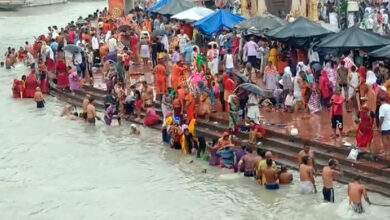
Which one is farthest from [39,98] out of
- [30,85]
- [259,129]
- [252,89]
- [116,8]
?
[116,8]

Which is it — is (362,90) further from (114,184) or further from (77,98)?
(77,98)

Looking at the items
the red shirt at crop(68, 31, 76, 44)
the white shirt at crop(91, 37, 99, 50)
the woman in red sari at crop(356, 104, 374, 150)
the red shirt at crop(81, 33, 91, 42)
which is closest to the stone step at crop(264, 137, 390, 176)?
the woman in red sari at crop(356, 104, 374, 150)

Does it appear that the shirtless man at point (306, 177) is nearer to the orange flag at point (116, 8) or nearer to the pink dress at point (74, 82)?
the pink dress at point (74, 82)

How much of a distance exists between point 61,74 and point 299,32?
7935mm

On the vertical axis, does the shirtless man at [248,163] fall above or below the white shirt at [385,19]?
below

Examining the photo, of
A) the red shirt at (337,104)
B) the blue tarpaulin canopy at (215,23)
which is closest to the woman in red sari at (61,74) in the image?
the blue tarpaulin canopy at (215,23)

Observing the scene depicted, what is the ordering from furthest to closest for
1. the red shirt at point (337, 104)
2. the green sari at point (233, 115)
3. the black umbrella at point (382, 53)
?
the green sari at point (233, 115)
the black umbrella at point (382, 53)
the red shirt at point (337, 104)

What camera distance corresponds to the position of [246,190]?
15281 mm

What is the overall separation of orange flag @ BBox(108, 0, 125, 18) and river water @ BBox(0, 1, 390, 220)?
14.7 m

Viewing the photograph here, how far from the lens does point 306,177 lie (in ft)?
47.3

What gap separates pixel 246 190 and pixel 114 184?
108 inches

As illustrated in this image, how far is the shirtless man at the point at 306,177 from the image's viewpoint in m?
14.3

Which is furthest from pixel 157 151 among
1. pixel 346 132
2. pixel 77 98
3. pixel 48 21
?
pixel 48 21

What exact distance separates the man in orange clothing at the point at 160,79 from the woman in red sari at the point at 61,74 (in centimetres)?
447
